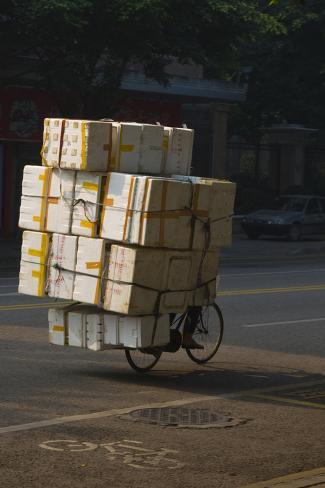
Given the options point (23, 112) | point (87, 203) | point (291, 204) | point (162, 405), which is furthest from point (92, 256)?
point (291, 204)

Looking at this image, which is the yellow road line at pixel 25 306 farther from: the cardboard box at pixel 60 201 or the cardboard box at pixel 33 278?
the cardboard box at pixel 60 201

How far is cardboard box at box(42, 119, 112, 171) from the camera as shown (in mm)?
11500

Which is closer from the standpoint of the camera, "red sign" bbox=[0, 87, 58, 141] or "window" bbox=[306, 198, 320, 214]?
"red sign" bbox=[0, 87, 58, 141]

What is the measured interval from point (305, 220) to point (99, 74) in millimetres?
9777

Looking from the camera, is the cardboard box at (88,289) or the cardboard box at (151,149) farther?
the cardboard box at (151,149)

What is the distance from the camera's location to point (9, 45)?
30.5 metres

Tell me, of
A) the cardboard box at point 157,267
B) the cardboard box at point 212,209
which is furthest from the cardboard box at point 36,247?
the cardboard box at point 212,209

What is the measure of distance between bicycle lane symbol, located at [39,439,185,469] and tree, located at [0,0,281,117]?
65.2ft

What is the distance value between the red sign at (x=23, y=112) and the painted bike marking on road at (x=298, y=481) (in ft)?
88.2

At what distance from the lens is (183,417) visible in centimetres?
1022

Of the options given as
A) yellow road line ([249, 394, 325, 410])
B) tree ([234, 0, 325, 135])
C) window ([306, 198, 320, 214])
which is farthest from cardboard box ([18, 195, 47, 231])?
tree ([234, 0, 325, 135])

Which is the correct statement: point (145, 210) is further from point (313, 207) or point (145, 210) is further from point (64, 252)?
point (313, 207)

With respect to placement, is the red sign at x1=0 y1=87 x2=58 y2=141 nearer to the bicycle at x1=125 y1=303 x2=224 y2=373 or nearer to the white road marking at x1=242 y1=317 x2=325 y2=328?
the white road marking at x1=242 y1=317 x2=325 y2=328

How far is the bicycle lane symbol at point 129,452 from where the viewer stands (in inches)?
→ 335
